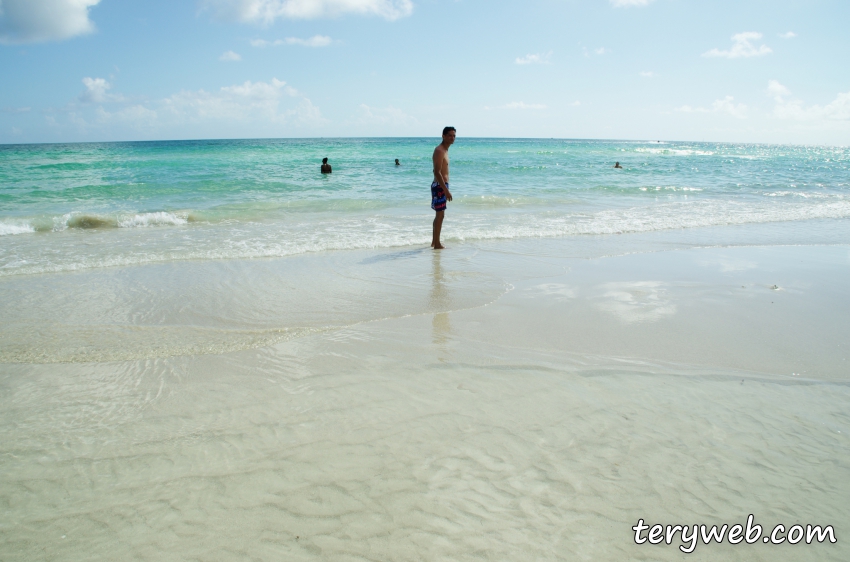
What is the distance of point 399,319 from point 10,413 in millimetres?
2791

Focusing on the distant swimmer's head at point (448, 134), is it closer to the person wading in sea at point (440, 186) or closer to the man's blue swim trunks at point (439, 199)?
the person wading in sea at point (440, 186)

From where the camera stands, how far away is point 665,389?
3.13 metres

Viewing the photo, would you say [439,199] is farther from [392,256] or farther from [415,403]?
[415,403]

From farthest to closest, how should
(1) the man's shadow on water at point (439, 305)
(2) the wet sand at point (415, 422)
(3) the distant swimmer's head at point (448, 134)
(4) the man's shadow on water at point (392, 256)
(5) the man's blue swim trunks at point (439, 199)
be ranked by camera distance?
1. (5) the man's blue swim trunks at point (439, 199)
2. (3) the distant swimmer's head at point (448, 134)
3. (4) the man's shadow on water at point (392, 256)
4. (1) the man's shadow on water at point (439, 305)
5. (2) the wet sand at point (415, 422)

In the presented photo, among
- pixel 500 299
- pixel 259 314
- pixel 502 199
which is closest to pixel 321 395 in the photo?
pixel 259 314

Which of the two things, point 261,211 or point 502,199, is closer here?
point 261,211

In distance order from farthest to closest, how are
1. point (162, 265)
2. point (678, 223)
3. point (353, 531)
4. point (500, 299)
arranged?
point (678, 223), point (162, 265), point (500, 299), point (353, 531)

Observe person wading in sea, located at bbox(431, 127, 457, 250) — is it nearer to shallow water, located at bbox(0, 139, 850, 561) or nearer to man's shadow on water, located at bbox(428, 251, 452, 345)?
shallow water, located at bbox(0, 139, 850, 561)

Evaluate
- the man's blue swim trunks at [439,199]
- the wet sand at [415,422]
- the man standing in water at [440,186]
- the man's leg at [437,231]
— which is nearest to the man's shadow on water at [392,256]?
the man's leg at [437,231]

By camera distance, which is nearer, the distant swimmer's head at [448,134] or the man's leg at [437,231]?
the distant swimmer's head at [448,134]

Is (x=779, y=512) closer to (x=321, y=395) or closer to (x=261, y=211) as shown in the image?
(x=321, y=395)

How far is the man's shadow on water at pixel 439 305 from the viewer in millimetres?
4070

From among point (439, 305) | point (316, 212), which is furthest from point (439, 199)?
point (316, 212)

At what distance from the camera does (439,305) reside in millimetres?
4910
